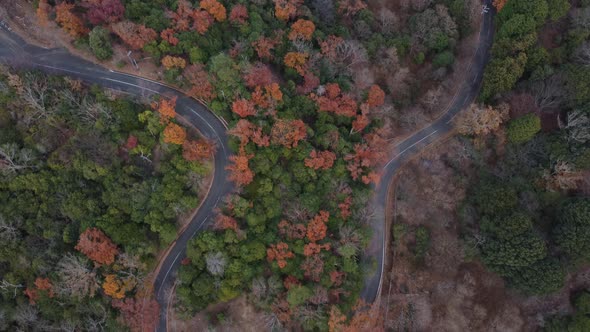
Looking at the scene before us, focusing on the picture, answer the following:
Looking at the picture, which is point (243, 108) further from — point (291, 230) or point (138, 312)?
point (138, 312)

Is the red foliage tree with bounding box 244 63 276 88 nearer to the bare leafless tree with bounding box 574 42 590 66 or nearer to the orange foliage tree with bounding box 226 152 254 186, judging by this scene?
the orange foliage tree with bounding box 226 152 254 186

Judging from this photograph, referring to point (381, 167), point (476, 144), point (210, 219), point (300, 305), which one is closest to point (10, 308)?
point (210, 219)

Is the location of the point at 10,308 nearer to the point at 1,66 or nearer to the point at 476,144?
the point at 1,66

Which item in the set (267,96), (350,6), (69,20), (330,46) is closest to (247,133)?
(267,96)

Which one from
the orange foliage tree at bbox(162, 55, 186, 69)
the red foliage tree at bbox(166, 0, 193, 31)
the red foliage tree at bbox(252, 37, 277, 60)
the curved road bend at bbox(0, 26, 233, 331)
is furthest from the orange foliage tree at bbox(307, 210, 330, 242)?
the red foliage tree at bbox(166, 0, 193, 31)

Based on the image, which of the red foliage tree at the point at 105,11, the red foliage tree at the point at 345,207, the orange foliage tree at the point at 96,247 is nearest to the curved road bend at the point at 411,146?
the red foliage tree at the point at 345,207

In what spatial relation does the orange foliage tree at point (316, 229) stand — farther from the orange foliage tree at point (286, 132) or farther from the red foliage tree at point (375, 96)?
the red foliage tree at point (375, 96)
